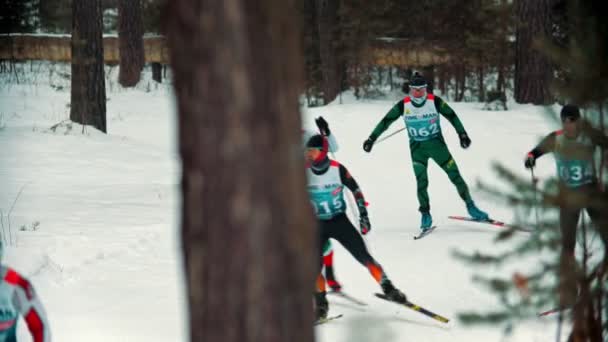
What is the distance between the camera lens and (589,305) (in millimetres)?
3877

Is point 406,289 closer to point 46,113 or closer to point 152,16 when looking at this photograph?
point 46,113

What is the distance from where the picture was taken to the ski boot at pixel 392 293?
7.20 meters

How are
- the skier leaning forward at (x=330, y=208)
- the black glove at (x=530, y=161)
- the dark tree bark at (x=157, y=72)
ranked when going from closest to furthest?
the skier leaning forward at (x=330, y=208) < the black glove at (x=530, y=161) < the dark tree bark at (x=157, y=72)

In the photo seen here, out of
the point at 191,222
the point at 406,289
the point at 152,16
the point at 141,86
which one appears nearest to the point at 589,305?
the point at 191,222

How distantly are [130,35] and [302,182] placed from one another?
21.9 metres

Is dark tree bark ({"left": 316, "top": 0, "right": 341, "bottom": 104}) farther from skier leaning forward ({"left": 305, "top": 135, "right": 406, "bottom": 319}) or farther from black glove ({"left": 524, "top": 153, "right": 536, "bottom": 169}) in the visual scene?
skier leaning forward ({"left": 305, "top": 135, "right": 406, "bottom": 319})

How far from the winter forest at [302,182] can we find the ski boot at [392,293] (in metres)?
0.01

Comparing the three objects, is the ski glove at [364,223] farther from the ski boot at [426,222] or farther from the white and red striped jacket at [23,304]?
the white and red striped jacket at [23,304]

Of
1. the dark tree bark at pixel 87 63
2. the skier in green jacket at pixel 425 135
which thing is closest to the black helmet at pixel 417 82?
the skier in green jacket at pixel 425 135

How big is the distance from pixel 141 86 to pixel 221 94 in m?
22.6

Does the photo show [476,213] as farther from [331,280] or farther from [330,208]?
[330,208]

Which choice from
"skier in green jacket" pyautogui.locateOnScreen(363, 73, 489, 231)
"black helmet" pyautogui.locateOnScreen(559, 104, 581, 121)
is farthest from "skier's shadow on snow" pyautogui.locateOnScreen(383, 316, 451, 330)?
"skier in green jacket" pyautogui.locateOnScreen(363, 73, 489, 231)

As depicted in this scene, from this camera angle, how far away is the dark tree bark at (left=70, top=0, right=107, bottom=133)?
15.0 m

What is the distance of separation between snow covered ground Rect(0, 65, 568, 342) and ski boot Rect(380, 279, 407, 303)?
20 centimetres
